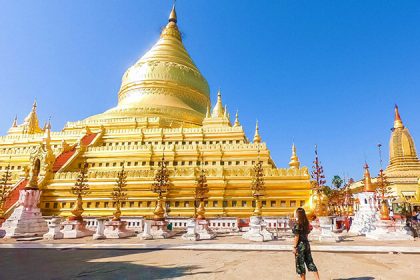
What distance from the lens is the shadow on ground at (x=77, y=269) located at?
7.18 m

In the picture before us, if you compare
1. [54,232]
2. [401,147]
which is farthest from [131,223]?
[401,147]

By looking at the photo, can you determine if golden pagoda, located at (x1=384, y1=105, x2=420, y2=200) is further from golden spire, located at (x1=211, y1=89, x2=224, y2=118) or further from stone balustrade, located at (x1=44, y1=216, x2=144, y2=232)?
stone balustrade, located at (x1=44, y1=216, x2=144, y2=232)

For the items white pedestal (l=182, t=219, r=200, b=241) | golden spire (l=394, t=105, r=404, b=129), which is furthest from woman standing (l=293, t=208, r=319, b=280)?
golden spire (l=394, t=105, r=404, b=129)

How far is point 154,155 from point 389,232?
23.4 m

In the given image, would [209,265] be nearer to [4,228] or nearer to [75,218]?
[75,218]

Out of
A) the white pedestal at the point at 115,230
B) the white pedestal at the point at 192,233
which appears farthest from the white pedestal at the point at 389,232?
the white pedestal at the point at 115,230

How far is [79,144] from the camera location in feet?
113

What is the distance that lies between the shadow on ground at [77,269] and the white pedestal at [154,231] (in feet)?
20.4

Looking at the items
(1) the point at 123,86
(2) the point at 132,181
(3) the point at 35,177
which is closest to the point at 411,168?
(2) the point at 132,181

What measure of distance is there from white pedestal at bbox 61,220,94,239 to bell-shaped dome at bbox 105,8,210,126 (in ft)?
77.5

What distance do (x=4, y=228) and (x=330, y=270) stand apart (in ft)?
65.6

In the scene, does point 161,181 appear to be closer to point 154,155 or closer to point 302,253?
point 154,155

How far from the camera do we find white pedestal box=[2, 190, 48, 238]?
18.6m

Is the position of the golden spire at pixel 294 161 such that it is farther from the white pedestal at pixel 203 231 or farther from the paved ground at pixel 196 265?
the paved ground at pixel 196 265
